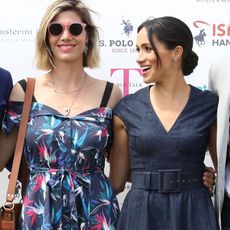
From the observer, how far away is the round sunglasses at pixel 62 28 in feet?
7.14

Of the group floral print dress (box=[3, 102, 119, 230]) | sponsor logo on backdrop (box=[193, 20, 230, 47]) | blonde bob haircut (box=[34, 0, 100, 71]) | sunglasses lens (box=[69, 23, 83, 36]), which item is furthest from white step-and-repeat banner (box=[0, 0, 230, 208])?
floral print dress (box=[3, 102, 119, 230])

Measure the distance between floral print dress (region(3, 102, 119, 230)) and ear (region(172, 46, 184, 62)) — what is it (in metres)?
0.40

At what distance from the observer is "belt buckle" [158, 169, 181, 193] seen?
195 centimetres

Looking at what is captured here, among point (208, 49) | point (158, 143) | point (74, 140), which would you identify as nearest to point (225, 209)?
point (158, 143)

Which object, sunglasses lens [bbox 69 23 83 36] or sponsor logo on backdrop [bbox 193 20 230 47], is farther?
sponsor logo on backdrop [bbox 193 20 230 47]

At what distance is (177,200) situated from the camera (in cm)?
194

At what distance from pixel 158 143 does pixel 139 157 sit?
0.11 m

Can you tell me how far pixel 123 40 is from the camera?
116 inches

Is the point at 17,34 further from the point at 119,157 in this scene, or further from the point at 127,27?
the point at 119,157

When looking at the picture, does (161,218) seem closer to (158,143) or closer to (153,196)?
(153,196)

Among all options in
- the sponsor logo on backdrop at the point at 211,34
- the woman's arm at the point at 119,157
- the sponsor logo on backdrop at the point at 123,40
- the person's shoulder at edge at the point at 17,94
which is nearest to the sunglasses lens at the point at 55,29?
the person's shoulder at edge at the point at 17,94

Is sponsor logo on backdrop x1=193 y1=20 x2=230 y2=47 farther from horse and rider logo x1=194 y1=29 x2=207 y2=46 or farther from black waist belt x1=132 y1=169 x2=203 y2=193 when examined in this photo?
black waist belt x1=132 y1=169 x2=203 y2=193

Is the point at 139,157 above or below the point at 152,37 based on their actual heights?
below

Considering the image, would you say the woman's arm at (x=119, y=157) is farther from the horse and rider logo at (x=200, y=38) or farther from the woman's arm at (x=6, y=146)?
the horse and rider logo at (x=200, y=38)
